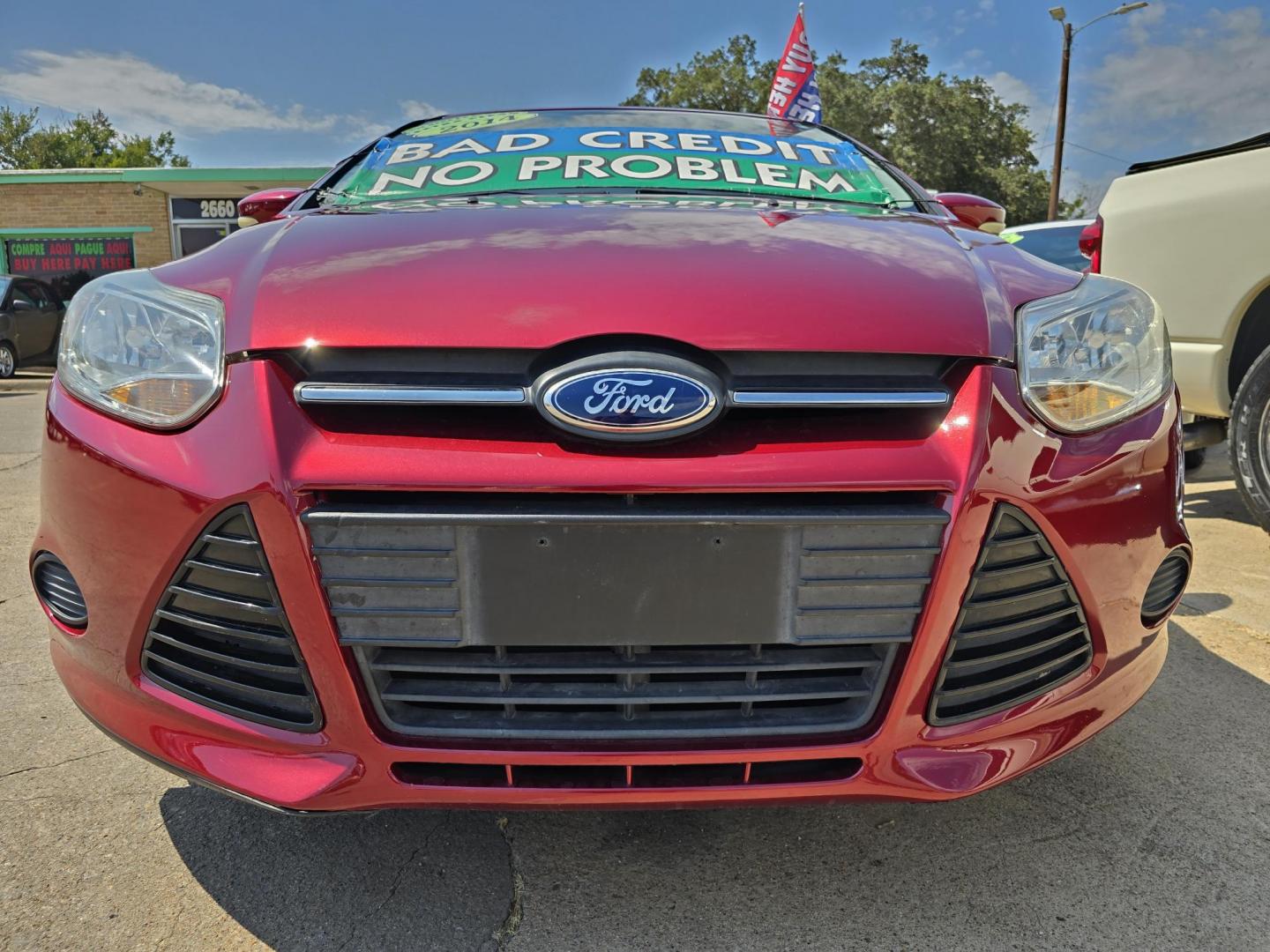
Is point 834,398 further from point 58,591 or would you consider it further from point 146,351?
point 58,591

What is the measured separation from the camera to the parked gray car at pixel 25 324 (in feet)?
37.0

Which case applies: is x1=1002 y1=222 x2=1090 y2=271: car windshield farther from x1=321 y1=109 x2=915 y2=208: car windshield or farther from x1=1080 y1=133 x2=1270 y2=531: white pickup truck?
x1=321 y1=109 x2=915 y2=208: car windshield

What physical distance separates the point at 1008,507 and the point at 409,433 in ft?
2.69

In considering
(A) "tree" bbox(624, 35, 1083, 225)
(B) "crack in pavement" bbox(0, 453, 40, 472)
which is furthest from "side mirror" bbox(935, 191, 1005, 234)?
(A) "tree" bbox(624, 35, 1083, 225)

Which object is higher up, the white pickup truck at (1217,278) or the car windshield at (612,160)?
the car windshield at (612,160)

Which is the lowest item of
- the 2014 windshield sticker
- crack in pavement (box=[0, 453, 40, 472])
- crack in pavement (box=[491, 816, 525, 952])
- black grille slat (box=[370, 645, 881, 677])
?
crack in pavement (box=[0, 453, 40, 472])

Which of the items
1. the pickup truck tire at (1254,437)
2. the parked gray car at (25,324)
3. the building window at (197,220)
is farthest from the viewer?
the building window at (197,220)

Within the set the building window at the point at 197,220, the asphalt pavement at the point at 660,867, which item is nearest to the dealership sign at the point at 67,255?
the building window at the point at 197,220

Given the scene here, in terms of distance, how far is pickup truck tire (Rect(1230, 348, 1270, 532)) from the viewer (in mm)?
3086

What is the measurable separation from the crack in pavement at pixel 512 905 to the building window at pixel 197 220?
64.1 feet

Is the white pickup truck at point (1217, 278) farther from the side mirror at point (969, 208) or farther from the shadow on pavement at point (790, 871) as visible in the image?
the shadow on pavement at point (790, 871)

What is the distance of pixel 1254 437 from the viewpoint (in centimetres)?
312

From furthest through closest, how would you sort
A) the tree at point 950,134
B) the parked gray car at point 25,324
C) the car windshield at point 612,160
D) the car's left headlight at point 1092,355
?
the tree at point 950,134 < the parked gray car at point 25,324 < the car windshield at point 612,160 < the car's left headlight at point 1092,355

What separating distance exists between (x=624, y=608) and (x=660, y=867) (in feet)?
2.01
